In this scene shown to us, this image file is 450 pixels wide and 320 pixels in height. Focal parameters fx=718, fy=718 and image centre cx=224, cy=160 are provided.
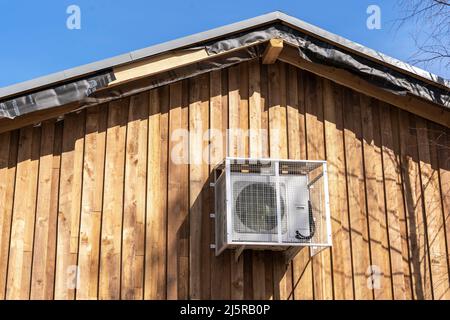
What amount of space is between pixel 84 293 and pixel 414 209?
136 inches

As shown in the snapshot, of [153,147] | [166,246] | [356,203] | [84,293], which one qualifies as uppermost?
[153,147]

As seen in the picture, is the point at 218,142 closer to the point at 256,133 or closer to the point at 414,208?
the point at 256,133

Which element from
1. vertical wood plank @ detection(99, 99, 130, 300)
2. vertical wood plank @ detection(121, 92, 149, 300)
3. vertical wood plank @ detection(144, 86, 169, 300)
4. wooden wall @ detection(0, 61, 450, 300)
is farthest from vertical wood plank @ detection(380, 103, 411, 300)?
vertical wood plank @ detection(99, 99, 130, 300)

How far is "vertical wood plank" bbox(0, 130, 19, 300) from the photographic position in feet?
21.5

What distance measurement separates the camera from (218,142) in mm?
7305

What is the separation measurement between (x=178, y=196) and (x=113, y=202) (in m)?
0.63

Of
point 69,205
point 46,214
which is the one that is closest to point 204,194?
point 69,205

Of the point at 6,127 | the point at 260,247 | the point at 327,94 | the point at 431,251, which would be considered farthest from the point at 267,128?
the point at 6,127

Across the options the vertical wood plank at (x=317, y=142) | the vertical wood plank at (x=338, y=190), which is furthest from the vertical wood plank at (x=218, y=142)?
the vertical wood plank at (x=338, y=190)

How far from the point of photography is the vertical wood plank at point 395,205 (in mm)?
A: 7211

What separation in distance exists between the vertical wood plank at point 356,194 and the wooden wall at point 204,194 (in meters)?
0.01

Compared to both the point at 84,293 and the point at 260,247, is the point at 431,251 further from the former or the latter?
the point at 84,293

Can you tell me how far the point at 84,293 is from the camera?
6.61 m

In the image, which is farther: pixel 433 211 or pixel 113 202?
pixel 433 211
